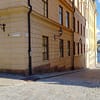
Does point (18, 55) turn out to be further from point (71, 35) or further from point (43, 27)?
point (71, 35)

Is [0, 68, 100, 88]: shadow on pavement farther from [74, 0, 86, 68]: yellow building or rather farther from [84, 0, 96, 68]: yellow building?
[84, 0, 96, 68]: yellow building

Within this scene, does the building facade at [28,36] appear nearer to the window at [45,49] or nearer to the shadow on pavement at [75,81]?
the window at [45,49]

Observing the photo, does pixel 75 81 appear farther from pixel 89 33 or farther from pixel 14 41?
pixel 89 33

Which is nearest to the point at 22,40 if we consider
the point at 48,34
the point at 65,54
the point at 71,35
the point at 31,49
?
the point at 31,49

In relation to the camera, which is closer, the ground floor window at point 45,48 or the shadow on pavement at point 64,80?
the shadow on pavement at point 64,80

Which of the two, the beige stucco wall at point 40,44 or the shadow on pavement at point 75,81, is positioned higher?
the beige stucco wall at point 40,44

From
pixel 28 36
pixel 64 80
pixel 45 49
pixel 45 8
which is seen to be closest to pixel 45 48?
pixel 45 49

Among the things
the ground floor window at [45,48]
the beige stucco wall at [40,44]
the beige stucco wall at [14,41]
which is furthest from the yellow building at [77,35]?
the beige stucco wall at [14,41]

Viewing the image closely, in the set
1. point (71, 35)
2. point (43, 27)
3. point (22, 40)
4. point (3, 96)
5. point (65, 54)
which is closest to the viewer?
point (3, 96)

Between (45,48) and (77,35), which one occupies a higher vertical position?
(77,35)

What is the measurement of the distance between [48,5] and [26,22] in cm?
433

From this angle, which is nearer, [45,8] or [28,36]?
[28,36]

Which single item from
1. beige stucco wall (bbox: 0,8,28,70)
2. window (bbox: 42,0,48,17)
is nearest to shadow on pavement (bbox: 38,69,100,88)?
beige stucco wall (bbox: 0,8,28,70)

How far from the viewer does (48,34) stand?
1652 centimetres
